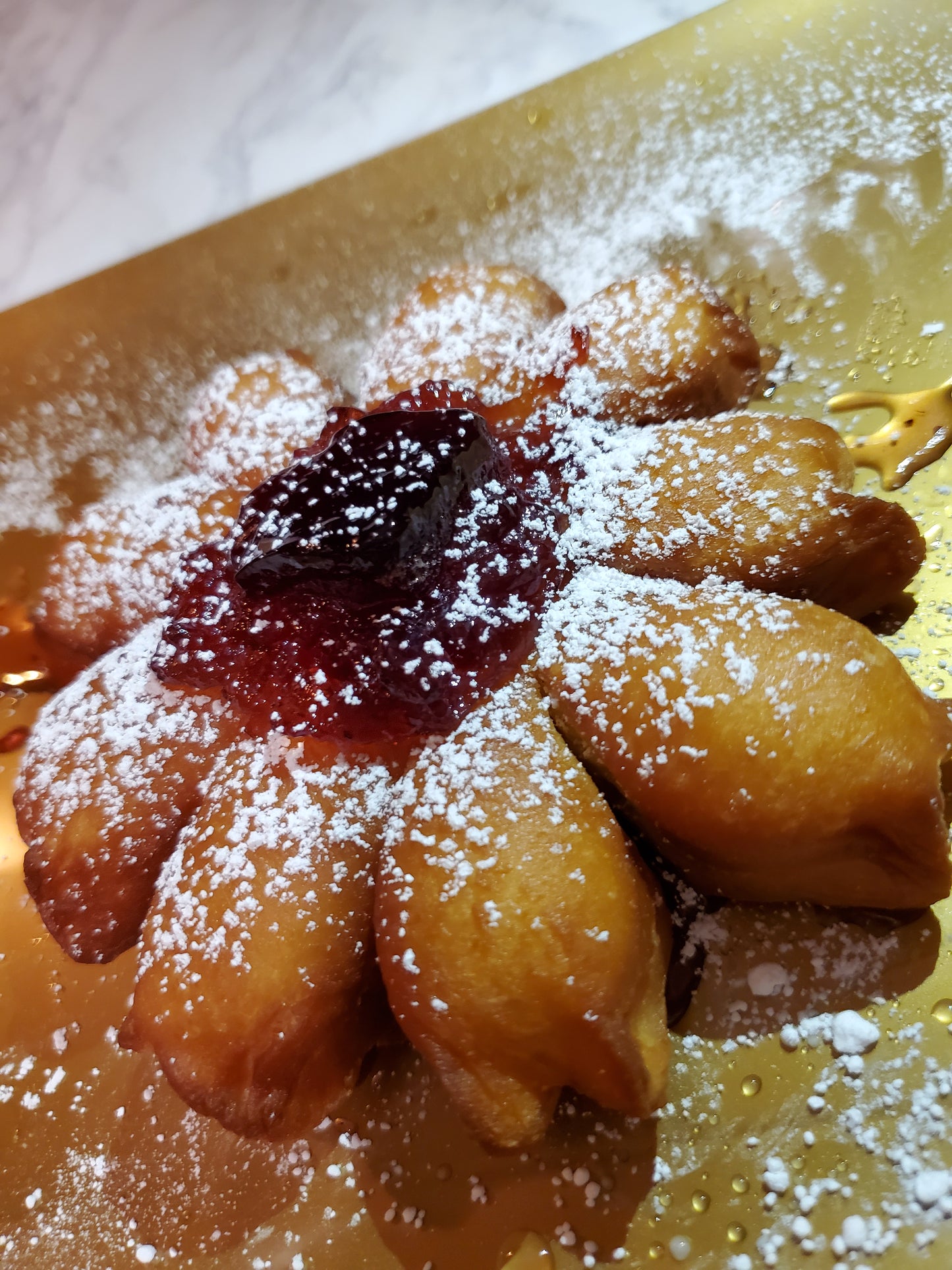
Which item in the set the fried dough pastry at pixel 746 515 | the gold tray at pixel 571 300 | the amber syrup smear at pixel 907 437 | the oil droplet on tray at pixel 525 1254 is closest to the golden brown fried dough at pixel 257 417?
the gold tray at pixel 571 300

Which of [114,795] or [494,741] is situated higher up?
[114,795]

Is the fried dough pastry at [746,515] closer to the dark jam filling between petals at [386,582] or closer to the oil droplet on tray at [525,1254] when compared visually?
the dark jam filling between petals at [386,582]

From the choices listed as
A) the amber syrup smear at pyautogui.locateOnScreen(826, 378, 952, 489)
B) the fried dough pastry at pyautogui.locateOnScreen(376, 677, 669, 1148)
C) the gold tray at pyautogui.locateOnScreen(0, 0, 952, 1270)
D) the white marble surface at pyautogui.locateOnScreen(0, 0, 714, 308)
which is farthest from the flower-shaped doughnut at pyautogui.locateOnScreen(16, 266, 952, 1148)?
the white marble surface at pyautogui.locateOnScreen(0, 0, 714, 308)

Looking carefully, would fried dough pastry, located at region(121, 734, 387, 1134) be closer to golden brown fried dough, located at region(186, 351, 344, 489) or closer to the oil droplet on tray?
the oil droplet on tray

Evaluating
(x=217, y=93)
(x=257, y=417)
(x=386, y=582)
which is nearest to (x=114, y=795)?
(x=386, y=582)

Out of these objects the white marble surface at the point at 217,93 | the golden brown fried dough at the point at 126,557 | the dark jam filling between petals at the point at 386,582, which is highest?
the white marble surface at the point at 217,93

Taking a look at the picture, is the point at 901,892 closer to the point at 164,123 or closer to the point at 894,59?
the point at 894,59

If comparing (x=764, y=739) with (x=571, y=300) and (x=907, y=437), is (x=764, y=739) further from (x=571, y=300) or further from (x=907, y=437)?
(x=571, y=300)

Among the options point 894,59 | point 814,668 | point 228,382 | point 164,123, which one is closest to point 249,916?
point 814,668
